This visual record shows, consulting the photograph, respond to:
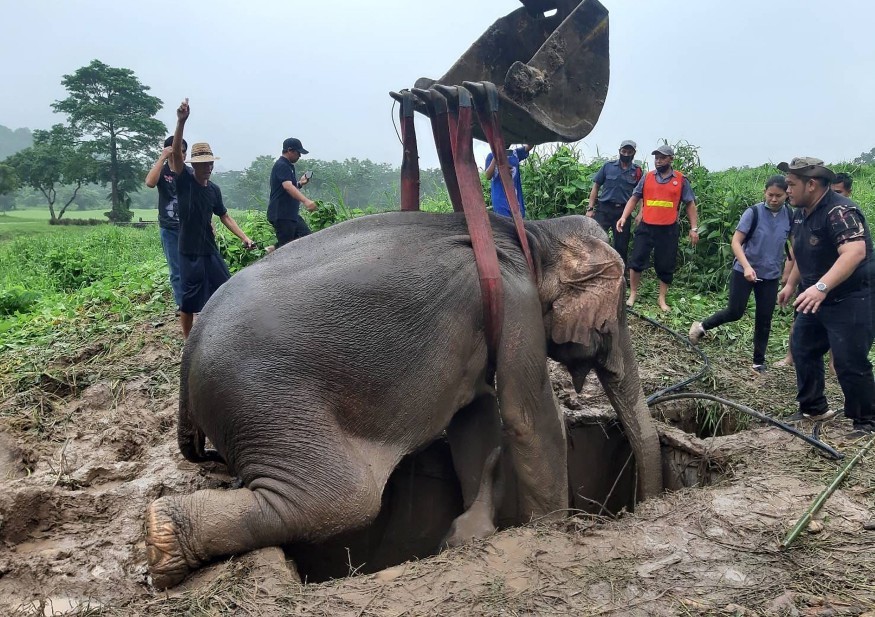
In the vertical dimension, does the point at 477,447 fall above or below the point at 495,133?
below

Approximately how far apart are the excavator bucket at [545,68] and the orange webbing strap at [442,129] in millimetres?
239

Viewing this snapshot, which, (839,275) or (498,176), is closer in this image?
(839,275)

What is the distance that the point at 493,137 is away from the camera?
339 centimetres

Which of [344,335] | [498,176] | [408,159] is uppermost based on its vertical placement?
[498,176]

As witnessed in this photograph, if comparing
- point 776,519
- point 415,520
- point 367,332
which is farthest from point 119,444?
point 776,519

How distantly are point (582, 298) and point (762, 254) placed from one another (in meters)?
3.38

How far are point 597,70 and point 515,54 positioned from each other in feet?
2.02

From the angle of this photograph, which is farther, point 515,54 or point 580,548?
point 515,54

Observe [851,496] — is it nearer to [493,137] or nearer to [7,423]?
[493,137]

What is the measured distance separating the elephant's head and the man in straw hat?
305cm

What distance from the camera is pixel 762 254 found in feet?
19.6

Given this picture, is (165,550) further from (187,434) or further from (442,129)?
(442,129)

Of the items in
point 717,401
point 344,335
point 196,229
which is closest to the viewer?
point 344,335

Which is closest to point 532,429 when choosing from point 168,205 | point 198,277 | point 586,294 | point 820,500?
point 586,294
